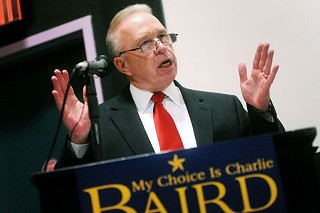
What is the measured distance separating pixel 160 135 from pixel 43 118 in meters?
1.76

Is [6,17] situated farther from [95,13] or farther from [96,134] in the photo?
[96,134]

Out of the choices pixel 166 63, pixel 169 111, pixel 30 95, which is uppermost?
pixel 30 95

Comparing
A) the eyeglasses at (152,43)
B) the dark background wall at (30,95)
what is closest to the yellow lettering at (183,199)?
the eyeglasses at (152,43)

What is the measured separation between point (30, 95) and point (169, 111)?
5.90ft

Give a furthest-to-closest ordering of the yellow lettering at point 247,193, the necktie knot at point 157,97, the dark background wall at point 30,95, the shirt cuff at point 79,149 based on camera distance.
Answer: the dark background wall at point 30,95, the necktie knot at point 157,97, the shirt cuff at point 79,149, the yellow lettering at point 247,193

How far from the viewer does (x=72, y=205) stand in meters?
1.01

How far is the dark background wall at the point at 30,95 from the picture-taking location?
3.07m

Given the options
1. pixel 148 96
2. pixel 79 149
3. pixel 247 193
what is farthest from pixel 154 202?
pixel 148 96

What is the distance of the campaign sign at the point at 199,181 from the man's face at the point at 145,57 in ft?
2.89

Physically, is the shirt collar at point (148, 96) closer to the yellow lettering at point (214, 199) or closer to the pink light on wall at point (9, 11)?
the yellow lettering at point (214, 199)

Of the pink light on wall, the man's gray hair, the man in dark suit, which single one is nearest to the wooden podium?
the man in dark suit

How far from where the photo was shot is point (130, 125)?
177 cm

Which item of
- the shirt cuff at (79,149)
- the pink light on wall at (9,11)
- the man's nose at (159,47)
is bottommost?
the shirt cuff at (79,149)

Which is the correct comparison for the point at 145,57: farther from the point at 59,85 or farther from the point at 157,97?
the point at 59,85
